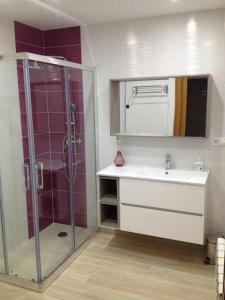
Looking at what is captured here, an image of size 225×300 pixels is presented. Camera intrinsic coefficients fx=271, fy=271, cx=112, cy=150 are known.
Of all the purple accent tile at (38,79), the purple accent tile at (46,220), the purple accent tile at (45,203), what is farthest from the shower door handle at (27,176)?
the purple accent tile at (38,79)

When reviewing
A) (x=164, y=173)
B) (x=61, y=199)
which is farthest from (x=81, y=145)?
(x=164, y=173)

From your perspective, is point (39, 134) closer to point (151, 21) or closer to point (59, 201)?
point (59, 201)

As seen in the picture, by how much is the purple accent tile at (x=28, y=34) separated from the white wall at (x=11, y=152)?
84 mm

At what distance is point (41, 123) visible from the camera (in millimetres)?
2926

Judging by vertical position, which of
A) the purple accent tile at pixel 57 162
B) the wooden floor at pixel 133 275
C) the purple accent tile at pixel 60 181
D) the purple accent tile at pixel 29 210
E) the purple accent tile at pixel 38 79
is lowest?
the wooden floor at pixel 133 275

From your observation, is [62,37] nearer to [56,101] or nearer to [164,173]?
[56,101]

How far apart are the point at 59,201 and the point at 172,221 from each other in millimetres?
1370

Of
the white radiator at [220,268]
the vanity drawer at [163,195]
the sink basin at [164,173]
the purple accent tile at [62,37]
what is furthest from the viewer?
the purple accent tile at [62,37]

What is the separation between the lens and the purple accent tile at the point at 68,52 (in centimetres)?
332

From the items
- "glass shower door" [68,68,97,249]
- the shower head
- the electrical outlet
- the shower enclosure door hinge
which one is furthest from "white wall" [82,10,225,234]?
the shower enclosure door hinge

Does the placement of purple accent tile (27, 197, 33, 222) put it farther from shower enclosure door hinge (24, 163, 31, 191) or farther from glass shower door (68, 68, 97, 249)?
glass shower door (68, 68, 97, 249)

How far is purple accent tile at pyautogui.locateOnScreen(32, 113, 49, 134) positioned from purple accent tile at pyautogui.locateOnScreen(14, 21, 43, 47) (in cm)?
94

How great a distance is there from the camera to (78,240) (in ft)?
10.5

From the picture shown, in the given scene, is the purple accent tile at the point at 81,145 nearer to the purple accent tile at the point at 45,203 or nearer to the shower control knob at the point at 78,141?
the shower control knob at the point at 78,141
